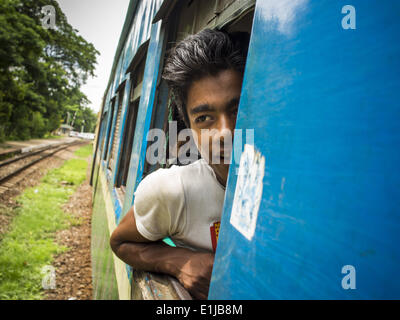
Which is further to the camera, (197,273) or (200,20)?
(200,20)

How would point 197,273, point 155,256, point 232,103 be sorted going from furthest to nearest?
point 155,256 → point 232,103 → point 197,273

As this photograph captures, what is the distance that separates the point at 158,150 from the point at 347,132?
178 centimetres

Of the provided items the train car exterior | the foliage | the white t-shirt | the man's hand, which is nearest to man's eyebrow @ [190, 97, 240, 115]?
the white t-shirt

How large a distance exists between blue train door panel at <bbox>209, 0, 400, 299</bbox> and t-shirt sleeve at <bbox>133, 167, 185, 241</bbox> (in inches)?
18.9

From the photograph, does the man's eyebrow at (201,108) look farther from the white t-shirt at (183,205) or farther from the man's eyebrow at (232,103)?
the white t-shirt at (183,205)

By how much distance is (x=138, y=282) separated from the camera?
1.37 metres

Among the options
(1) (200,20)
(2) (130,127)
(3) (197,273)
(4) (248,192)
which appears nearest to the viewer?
(4) (248,192)

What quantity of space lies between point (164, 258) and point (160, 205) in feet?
0.95

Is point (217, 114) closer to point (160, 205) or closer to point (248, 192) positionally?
point (160, 205)

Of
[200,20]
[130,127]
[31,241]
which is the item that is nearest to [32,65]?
[31,241]

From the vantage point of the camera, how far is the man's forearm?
1128 millimetres

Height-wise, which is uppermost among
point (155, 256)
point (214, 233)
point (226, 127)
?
point (226, 127)

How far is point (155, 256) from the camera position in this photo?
48.3 inches
